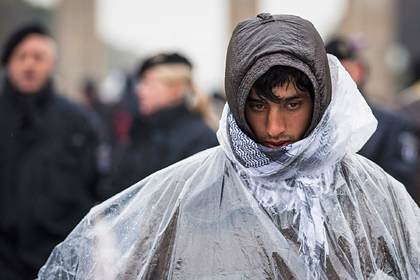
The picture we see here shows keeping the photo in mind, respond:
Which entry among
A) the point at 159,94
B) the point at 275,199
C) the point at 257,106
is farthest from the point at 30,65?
the point at 275,199

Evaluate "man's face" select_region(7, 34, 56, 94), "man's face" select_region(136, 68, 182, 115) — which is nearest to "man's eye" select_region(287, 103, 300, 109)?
"man's face" select_region(136, 68, 182, 115)

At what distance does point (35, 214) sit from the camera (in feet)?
9.63

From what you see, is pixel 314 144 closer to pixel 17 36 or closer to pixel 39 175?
A: pixel 39 175

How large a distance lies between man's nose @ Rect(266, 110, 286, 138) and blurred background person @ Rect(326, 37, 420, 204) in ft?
6.15

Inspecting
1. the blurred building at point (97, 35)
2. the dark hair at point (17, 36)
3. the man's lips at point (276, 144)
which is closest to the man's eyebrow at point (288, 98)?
the man's lips at point (276, 144)

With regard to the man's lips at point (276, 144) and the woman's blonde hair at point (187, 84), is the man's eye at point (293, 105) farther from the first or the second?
the woman's blonde hair at point (187, 84)

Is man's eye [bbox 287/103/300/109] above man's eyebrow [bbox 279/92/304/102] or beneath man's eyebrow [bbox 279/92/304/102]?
beneath

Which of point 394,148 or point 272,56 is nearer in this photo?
point 272,56

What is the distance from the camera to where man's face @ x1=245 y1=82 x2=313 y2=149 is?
1.52m

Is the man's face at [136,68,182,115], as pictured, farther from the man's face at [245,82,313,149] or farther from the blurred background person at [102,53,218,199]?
the man's face at [245,82,313,149]

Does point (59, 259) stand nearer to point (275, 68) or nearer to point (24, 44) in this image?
point (275, 68)

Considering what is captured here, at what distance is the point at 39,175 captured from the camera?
302cm

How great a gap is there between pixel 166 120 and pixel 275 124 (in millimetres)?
1819

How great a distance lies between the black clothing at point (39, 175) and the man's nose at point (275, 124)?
5.95 feet
